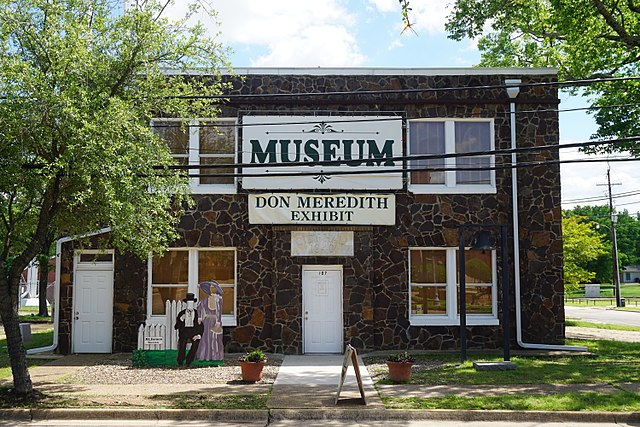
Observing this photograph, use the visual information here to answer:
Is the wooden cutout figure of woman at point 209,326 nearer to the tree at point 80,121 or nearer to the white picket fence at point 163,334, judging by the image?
the white picket fence at point 163,334

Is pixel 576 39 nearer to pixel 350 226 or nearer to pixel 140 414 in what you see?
pixel 350 226

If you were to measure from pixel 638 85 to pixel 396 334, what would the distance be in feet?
40.9

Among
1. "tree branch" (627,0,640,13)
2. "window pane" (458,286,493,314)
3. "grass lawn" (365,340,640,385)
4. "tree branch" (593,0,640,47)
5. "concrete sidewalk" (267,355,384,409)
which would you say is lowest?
"concrete sidewalk" (267,355,384,409)

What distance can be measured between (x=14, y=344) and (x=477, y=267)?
11.9 meters

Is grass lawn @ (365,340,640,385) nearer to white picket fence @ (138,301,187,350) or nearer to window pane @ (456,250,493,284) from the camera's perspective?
window pane @ (456,250,493,284)

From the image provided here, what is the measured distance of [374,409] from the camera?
1098 centimetres

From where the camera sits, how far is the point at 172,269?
1833 centimetres

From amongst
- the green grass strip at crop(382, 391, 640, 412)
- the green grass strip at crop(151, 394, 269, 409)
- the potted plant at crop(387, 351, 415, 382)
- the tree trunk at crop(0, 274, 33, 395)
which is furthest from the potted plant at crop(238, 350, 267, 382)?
the tree trunk at crop(0, 274, 33, 395)

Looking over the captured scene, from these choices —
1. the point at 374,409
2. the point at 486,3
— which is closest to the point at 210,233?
the point at 374,409

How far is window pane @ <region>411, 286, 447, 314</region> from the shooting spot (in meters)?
18.4

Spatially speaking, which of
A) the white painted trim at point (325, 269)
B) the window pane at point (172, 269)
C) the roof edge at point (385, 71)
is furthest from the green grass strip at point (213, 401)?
the roof edge at point (385, 71)

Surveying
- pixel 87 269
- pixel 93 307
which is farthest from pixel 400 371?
pixel 87 269

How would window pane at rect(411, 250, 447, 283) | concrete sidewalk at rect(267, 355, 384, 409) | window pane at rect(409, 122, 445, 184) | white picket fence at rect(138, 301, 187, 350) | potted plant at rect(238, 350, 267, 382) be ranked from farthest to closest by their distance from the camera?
1. window pane at rect(409, 122, 445, 184)
2. window pane at rect(411, 250, 447, 283)
3. white picket fence at rect(138, 301, 187, 350)
4. potted plant at rect(238, 350, 267, 382)
5. concrete sidewalk at rect(267, 355, 384, 409)

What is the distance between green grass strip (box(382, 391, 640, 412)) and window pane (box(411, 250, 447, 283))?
676 cm
